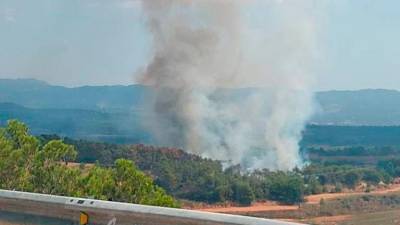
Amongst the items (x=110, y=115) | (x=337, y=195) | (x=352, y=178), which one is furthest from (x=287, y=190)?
(x=110, y=115)

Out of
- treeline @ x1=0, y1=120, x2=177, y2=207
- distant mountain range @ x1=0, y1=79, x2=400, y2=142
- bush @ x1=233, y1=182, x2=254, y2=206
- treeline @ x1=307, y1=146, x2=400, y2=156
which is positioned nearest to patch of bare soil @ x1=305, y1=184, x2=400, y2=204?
bush @ x1=233, y1=182, x2=254, y2=206

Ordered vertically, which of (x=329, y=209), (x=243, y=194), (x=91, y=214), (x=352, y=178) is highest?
(x=352, y=178)

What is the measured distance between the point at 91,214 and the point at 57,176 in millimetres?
9945

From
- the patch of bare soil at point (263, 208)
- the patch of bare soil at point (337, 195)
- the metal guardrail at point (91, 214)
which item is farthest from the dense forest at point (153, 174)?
the metal guardrail at point (91, 214)

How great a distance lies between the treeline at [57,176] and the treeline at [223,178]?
2443cm

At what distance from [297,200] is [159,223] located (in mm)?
39640

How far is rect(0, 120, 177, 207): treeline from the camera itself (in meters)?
14.0

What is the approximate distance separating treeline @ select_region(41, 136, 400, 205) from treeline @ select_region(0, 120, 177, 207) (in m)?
24.4

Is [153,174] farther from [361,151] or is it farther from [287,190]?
Answer: [361,151]

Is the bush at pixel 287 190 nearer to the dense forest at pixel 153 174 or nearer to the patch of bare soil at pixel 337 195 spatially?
the dense forest at pixel 153 174

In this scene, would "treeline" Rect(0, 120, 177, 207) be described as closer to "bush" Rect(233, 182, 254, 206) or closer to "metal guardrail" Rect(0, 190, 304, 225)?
"metal guardrail" Rect(0, 190, 304, 225)

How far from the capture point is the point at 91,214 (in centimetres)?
539

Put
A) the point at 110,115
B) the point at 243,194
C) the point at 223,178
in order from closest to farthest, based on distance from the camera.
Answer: the point at 243,194
the point at 223,178
the point at 110,115

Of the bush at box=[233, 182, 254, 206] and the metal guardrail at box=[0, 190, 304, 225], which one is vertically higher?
the bush at box=[233, 182, 254, 206]
